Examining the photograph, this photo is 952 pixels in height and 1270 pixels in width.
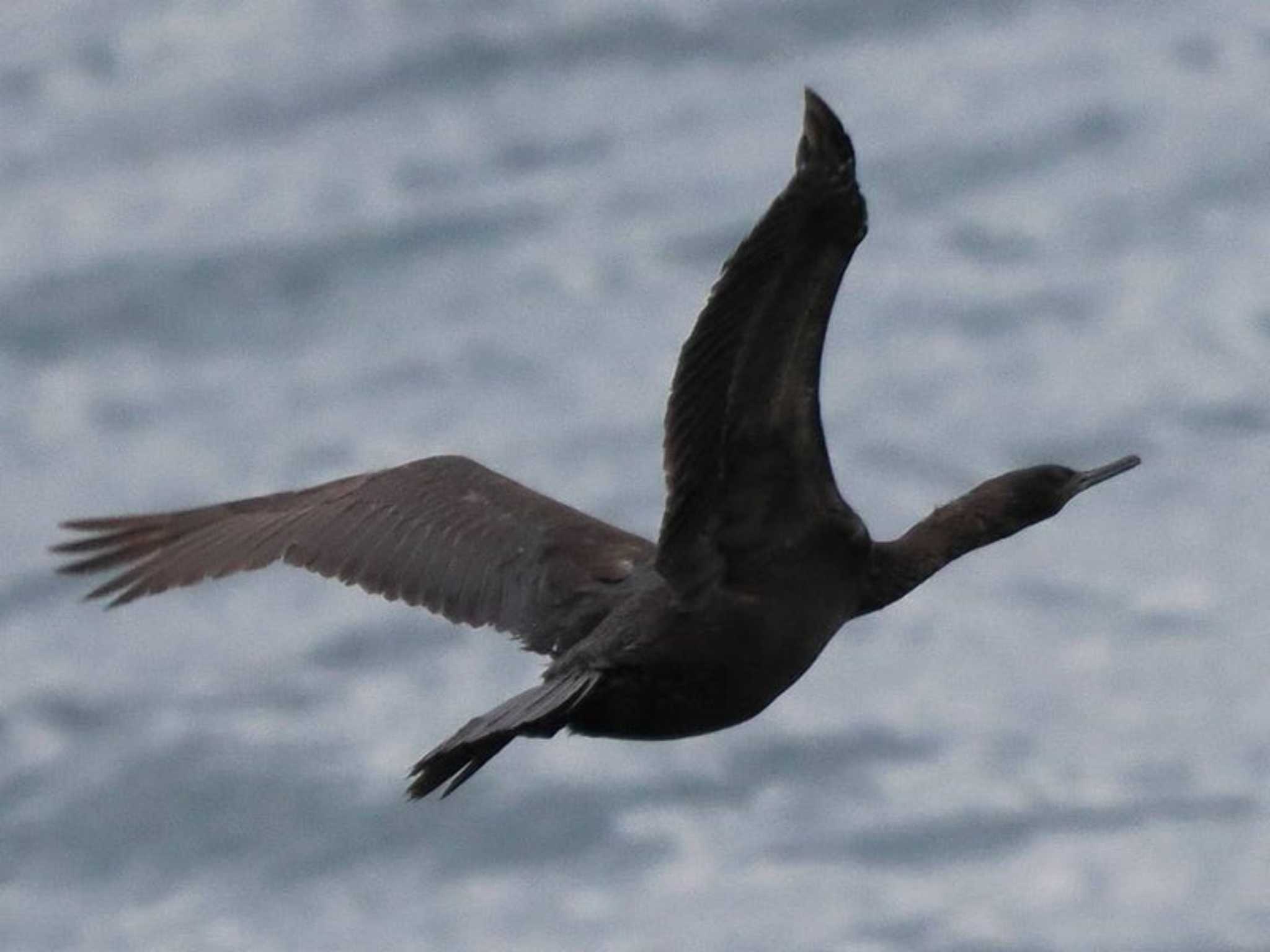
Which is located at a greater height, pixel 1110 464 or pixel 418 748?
pixel 418 748

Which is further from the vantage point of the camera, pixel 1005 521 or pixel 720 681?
pixel 1005 521

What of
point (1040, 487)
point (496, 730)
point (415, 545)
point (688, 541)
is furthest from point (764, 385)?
point (415, 545)

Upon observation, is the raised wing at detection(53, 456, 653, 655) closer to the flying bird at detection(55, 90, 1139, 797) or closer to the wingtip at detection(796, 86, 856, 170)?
the flying bird at detection(55, 90, 1139, 797)

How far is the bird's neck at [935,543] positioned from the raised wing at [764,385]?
1.02 ft

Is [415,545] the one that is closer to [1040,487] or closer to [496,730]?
[1040,487]

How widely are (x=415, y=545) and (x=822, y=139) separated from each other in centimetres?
294

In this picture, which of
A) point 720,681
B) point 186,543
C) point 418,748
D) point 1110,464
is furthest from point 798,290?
point 418,748

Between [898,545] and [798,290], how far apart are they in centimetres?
156

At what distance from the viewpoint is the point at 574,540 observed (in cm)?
1280

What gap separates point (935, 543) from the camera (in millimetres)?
12406

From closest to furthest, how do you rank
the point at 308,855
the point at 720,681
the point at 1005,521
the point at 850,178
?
the point at 850,178 → the point at 720,681 → the point at 1005,521 → the point at 308,855

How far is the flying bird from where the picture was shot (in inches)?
432

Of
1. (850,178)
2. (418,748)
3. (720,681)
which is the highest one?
(418,748)

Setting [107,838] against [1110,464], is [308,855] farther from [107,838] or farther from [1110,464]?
[1110,464]
